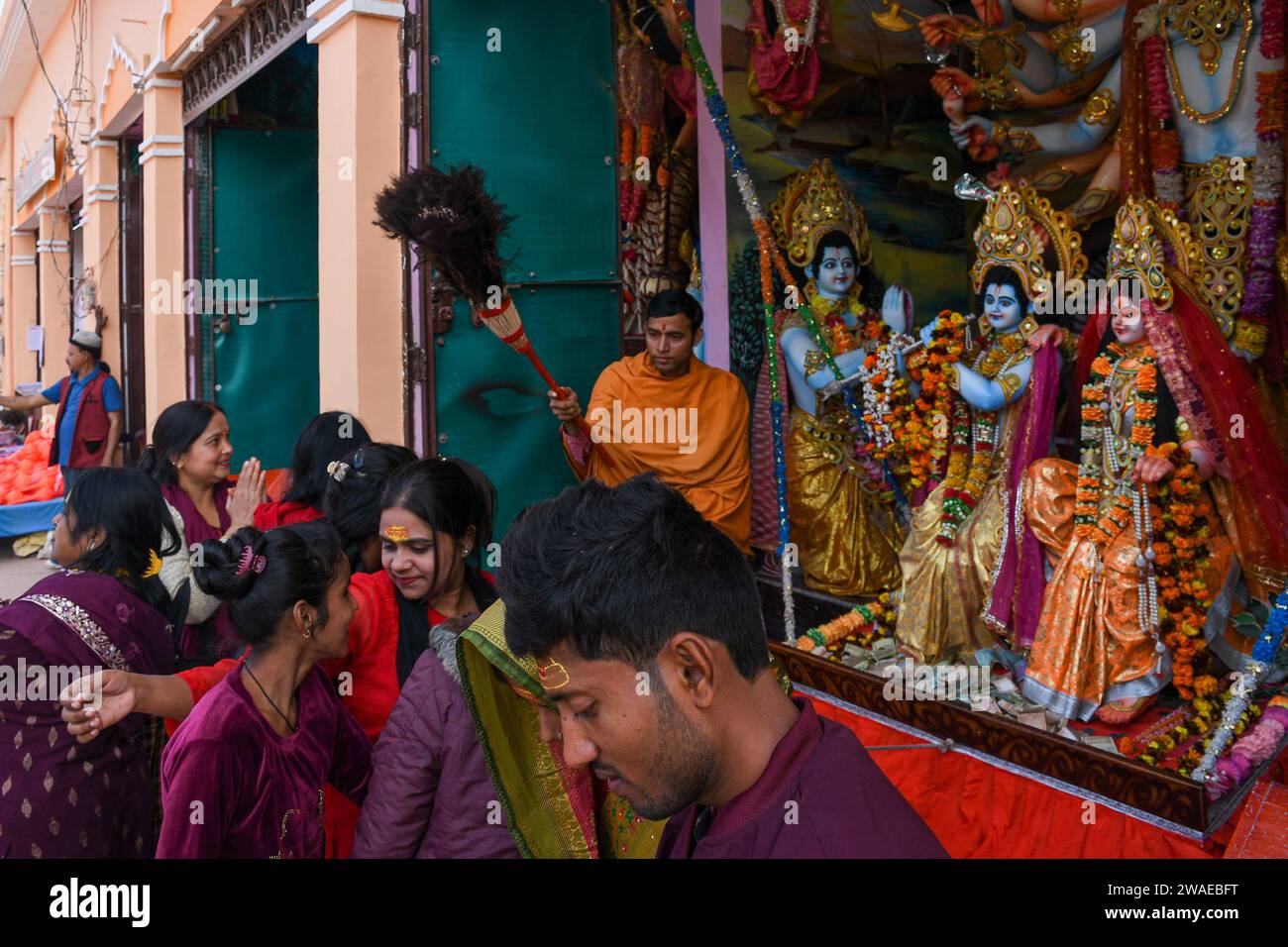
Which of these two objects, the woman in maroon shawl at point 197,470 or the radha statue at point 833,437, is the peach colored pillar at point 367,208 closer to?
the woman in maroon shawl at point 197,470

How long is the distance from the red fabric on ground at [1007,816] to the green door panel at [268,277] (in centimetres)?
533

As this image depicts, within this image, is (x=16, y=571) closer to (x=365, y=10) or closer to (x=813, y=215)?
(x=365, y=10)

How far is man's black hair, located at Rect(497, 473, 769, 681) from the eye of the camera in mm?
1327

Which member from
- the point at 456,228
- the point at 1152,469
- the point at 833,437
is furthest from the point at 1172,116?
the point at 456,228

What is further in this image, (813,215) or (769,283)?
(813,215)

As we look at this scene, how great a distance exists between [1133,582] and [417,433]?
2.88m

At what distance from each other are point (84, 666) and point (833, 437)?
3.58 meters

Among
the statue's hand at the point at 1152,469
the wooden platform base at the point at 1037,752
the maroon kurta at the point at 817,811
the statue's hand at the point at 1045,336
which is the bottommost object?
the wooden platform base at the point at 1037,752

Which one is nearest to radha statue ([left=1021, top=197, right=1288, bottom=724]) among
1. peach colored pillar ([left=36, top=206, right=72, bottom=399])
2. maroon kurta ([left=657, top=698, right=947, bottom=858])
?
maroon kurta ([left=657, top=698, right=947, bottom=858])

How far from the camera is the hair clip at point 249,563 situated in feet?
7.51

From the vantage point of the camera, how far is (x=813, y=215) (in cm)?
539

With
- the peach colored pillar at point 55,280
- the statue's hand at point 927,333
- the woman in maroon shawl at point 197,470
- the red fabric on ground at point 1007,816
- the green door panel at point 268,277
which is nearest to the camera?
the red fabric on ground at point 1007,816

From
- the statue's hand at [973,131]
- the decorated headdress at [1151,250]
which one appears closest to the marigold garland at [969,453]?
the decorated headdress at [1151,250]

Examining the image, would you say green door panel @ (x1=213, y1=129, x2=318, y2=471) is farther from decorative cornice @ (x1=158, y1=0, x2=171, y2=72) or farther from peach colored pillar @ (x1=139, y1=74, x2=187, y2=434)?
decorative cornice @ (x1=158, y1=0, x2=171, y2=72)
